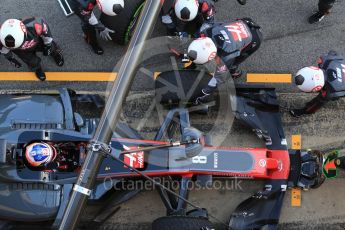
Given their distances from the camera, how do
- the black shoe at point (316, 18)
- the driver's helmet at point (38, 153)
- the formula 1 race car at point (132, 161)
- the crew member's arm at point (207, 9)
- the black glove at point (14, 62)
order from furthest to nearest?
1. the black shoe at point (316, 18)
2. the black glove at point (14, 62)
3. the crew member's arm at point (207, 9)
4. the formula 1 race car at point (132, 161)
5. the driver's helmet at point (38, 153)

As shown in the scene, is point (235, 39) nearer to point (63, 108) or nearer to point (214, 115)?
point (214, 115)

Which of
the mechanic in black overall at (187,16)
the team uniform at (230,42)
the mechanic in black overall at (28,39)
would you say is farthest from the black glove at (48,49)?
the team uniform at (230,42)

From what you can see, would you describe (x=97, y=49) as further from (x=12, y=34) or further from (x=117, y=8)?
(x=12, y=34)

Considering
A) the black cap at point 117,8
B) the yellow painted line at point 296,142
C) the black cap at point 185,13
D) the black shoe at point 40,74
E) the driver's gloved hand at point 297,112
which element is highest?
the black cap at point 117,8

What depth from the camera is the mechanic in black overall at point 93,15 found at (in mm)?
5676

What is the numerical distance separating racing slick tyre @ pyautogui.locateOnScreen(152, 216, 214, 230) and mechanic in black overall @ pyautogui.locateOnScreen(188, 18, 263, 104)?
1.65 meters

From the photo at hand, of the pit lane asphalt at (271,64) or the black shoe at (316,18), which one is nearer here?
the pit lane asphalt at (271,64)

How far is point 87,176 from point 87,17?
3218 mm

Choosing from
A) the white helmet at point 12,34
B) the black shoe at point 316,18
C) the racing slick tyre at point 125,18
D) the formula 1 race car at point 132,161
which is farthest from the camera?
the black shoe at point 316,18

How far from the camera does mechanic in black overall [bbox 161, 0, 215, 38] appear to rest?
5.70m

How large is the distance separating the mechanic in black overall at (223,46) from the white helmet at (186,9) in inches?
10.2

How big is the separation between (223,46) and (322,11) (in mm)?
1854

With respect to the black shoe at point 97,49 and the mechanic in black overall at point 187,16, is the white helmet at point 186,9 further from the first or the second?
the black shoe at point 97,49

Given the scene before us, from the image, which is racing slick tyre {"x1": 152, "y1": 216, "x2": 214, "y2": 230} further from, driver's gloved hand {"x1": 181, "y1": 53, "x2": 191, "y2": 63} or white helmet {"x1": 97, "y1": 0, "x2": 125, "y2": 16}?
white helmet {"x1": 97, "y1": 0, "x2": 125, "y2": 16}
